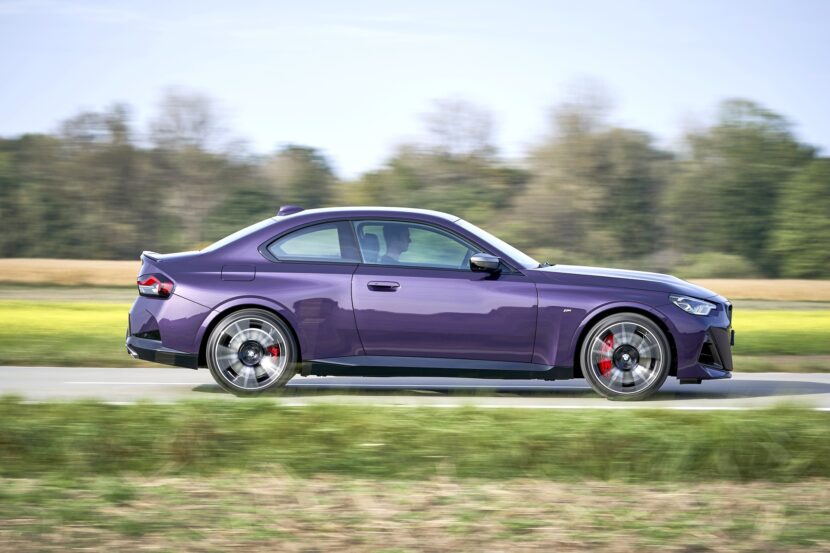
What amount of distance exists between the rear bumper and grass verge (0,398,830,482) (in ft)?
7.56

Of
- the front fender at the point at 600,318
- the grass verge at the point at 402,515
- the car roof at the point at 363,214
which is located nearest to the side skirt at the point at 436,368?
the front fender at the point at 600,318

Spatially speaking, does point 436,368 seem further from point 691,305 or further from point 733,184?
point 733,184

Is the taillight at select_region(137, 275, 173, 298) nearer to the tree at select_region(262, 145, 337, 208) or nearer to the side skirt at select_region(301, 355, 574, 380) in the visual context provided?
the side skirt at select_region(301, 355, 574, 380)

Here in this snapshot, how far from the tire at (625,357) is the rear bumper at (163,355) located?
10.2 ft

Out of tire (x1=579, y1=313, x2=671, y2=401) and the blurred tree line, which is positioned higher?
the blurred tree line

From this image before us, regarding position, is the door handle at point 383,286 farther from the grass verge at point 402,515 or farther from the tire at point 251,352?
the grass verge at point 402,515

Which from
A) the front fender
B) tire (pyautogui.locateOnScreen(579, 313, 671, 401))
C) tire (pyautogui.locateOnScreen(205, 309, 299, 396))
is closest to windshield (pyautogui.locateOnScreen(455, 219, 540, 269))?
the front fender

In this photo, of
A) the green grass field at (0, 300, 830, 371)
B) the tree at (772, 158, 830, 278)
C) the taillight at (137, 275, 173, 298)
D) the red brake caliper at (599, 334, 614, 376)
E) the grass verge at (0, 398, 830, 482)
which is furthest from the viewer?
the tree at (772, 158, 830, 278)

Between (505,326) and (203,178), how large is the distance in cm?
4123

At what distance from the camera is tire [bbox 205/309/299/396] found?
9.02 meters

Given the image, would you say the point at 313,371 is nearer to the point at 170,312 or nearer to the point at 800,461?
the point at 170,312

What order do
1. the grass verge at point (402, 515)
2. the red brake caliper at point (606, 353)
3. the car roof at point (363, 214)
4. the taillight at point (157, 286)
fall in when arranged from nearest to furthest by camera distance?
the grass verge at point (402, 515), the red brake caliper at point (606, 353), the taillight at point (157, 286), the car roof at point (363, 214)

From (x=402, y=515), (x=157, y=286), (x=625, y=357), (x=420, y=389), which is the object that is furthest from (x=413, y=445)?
(x=157, y=286)

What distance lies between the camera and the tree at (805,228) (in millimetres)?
47500
